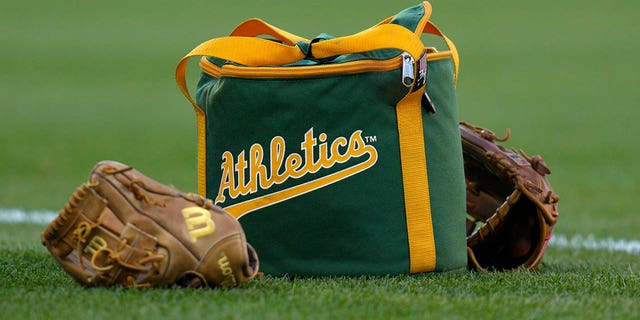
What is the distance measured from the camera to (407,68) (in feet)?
10.1

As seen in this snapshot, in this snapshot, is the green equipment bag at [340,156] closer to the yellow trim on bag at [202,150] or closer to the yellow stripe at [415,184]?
the yellow stripe at [415,184]

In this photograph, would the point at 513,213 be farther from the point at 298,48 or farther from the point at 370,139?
the point at 298,48

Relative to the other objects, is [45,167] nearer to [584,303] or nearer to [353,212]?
→ [353,212]

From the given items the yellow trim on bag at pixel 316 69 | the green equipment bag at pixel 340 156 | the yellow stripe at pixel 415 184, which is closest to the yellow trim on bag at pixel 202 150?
the green equipment bag at pixel 340 156

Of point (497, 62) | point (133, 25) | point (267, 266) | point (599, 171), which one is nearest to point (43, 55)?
point (133, 25)

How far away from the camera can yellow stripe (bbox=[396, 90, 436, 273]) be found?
124 inches

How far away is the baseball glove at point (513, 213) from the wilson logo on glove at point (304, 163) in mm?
723

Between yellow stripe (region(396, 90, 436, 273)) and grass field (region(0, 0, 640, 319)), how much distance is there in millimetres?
80

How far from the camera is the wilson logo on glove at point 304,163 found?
312 centimetres

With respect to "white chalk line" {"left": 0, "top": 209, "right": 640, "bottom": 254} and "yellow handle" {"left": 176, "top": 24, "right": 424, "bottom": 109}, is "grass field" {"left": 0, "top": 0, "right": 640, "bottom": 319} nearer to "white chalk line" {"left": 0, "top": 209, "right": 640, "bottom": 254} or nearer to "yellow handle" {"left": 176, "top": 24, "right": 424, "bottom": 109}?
"white chalk line" {"left": 0, "top": 209, "right": 640, "bottom": 254}

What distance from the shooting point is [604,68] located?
14773mm

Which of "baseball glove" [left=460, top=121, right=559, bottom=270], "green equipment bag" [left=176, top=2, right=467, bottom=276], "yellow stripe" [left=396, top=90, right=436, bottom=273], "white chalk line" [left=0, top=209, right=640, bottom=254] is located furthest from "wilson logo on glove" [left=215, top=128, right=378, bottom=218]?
"white chalk line" [left=0, top=209, right=640, bottom=254]

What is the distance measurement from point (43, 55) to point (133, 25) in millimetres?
3088

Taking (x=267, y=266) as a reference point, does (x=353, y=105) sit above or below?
above
